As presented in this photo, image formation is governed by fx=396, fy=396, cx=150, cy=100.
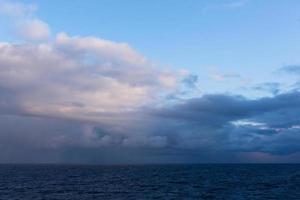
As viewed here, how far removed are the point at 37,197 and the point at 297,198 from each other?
163 feet

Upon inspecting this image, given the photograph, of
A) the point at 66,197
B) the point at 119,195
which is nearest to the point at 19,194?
the point at 66,197

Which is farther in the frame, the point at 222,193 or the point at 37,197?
the point at 222,193

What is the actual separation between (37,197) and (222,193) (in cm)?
3774

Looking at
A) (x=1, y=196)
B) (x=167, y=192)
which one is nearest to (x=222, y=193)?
(x=167, y=192)

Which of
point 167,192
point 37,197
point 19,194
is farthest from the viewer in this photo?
point 167,192

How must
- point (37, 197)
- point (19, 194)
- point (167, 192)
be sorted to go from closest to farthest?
point (37, 197)
point (19, 194)
point (167, 192)

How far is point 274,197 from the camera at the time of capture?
7812 centimetres

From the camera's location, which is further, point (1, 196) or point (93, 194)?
point (93, 194)

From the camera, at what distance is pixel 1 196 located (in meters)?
75.2

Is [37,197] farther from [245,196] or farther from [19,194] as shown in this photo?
[245,196]

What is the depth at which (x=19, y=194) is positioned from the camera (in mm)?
79250

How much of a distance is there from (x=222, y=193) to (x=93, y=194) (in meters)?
27.1

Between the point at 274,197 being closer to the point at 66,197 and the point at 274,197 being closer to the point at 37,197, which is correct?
the point at 66,197

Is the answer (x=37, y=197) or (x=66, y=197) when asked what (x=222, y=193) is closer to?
(x=66, y=197)
